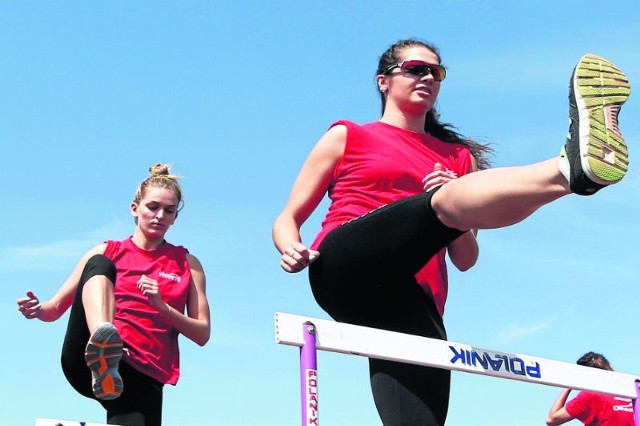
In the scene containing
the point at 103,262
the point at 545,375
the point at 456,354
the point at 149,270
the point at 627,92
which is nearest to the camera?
the point at 627,92

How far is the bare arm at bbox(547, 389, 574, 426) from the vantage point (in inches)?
357

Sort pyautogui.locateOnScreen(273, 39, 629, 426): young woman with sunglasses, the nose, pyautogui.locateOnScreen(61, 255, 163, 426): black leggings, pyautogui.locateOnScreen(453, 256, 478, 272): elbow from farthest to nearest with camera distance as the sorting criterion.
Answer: pyautogui.locateOnScreen(61, 255, 163, 426): black leggings, the nose, pyautogui.locateOnScreen(453, 256, 478, 272): elbow, pyautogui.locateOnScreen(273, 39, 629, 426): young woman with sunglasses

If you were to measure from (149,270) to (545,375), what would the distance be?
88.1 inches

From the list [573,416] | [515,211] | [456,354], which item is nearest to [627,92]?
[515,211]

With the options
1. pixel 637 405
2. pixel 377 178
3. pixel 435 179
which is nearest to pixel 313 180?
pixel 377 178

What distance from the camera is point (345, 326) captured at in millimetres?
3734

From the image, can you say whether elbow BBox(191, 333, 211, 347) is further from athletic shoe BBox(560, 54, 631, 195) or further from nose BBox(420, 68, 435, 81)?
athletic shoe BBox(560, 54, 631, 195)

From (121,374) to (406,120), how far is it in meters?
1.94

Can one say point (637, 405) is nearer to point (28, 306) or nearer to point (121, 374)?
point (121, 374)

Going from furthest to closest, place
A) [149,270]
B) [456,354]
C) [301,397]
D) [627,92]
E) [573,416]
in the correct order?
[573,416] → [149,270] → [456,354] → [301,397] → [627,92]

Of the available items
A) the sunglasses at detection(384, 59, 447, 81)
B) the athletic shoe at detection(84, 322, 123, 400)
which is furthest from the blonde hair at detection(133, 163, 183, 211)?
the sunglasses at detection(384, 59, 447, 81)

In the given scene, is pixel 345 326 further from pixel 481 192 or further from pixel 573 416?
pixel 573 416

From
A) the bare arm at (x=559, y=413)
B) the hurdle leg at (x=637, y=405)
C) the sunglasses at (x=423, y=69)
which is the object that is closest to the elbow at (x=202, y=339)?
the sunglasses at (x=423, y=69)

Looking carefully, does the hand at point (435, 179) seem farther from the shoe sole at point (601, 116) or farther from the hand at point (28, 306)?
the hand at point (28, 306)
